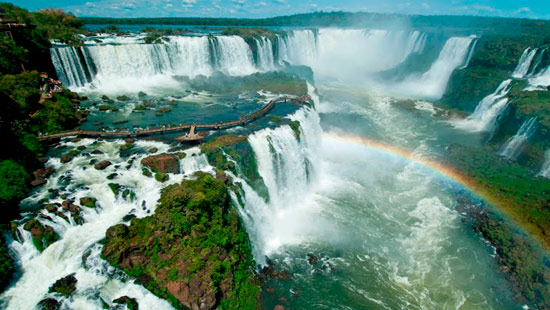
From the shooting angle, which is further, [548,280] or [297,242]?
[297,242]

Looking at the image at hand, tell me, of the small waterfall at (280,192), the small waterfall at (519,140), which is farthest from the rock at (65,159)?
the small waterfall at (519,140)

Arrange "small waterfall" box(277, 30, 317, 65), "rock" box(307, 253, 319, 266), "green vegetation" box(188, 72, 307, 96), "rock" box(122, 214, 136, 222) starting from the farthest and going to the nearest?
1. "small waterfall" box(277, 30, 317, 65)
2. "green vegetation" box(188, 72, 307, 96)
3. "rock" box(307, 253, 319, 266)
4. "rock" box(122, 214, 136, 222)

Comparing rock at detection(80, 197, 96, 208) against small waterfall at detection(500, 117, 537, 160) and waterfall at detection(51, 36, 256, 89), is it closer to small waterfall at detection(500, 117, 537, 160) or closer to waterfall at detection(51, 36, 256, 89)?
waterfall at detection(51, 36, 256, 89)

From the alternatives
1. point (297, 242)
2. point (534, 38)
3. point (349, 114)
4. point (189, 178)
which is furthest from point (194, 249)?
→ point (534, 38)

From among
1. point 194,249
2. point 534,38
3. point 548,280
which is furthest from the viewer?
point 534,38

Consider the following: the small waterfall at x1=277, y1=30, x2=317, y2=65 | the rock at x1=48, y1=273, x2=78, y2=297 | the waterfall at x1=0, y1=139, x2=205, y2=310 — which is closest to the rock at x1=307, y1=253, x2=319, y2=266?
the waterfall at x1=0, y1=139, x2=205, y2=310

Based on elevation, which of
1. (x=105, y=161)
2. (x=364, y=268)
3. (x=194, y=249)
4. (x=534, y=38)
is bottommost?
(x=364, y=268)

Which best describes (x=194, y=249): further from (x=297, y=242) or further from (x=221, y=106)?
(x=221, y=106)

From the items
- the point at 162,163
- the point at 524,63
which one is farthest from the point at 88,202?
the point at 524,63
